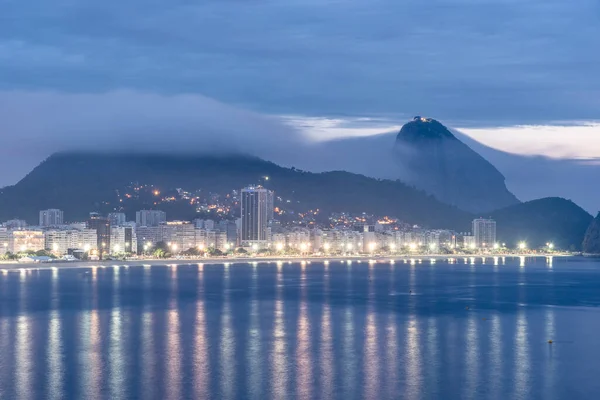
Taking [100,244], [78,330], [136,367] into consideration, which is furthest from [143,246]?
[136,367]

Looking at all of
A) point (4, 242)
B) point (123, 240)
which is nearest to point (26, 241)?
point (4, 242)

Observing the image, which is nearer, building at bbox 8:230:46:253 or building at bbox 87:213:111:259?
building at bbox 8:230:46:253

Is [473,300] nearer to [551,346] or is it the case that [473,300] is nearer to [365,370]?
[551,346]

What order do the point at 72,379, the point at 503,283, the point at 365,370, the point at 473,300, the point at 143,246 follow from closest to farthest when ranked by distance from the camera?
1. the point at 72,379
2. the point at 365,370
3. the point at 473,300
4. the point at 503,283
5. the point at 143,246

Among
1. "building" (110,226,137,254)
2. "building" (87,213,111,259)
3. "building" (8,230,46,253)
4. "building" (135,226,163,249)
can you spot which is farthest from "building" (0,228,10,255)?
"building" (135,226,163,249)

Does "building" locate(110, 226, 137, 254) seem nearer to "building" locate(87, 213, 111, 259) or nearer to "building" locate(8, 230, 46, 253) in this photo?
"building" locate(87, 213, 111, 259)

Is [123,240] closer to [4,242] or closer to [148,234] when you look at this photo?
[148,234]

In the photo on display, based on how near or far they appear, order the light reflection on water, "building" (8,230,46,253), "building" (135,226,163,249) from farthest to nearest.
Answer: "building" (135,226,163,249) < "building" (8,230,46,253) < the light reflection on water
